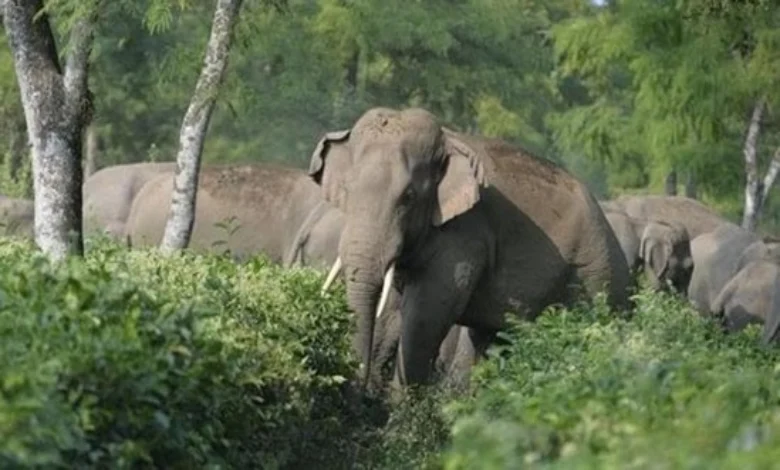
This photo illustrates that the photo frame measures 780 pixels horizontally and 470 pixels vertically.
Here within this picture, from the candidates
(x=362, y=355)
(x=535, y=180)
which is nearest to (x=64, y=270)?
(x=362, y=355)

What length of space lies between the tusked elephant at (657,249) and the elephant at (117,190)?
17.8ft

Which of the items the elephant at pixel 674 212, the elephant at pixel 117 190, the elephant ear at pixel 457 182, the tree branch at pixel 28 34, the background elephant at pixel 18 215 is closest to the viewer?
the tree branch at pixel 28 34

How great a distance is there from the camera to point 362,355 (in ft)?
59.8

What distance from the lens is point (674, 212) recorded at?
3641cm

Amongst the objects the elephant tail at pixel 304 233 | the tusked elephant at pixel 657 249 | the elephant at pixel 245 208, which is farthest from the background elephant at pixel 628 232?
the elephant tail at pixel 304 233

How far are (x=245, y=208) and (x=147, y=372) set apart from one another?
20.4 m

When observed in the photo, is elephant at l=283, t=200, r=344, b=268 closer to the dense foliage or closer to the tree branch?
the tree branch

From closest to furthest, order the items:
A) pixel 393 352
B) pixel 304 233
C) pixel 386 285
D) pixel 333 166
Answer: pixel 386 285
pixel 333 166
pixel 393 352
pixel 304 233

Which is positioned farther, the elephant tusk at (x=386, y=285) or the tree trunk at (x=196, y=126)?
the tree trunk at (x=196, y=126)

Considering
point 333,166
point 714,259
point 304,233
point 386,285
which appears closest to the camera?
point 386,285

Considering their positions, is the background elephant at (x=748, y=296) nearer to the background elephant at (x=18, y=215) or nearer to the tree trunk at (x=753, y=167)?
the tree trunk at (x=753, y=167)

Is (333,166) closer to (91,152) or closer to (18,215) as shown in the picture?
(18,215)

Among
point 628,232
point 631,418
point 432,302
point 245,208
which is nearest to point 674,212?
point 628,232

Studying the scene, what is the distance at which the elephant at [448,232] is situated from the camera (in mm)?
19047
